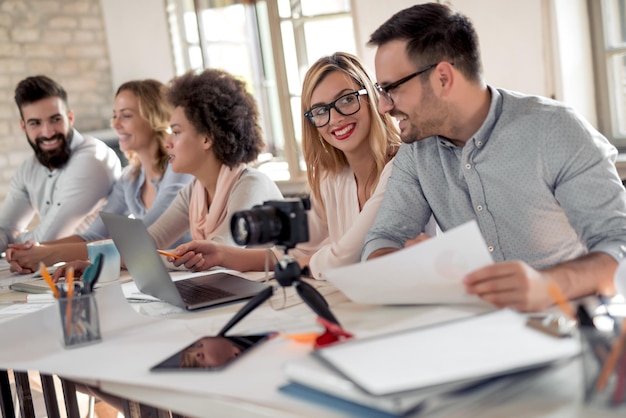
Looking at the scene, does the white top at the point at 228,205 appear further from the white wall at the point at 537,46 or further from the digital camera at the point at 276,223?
the white wall at the point at 537,46

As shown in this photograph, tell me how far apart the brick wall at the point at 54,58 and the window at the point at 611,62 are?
3582 millimetres

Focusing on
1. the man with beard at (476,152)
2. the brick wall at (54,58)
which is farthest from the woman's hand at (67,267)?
the brick wall at (54,58)

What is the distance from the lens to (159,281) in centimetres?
165

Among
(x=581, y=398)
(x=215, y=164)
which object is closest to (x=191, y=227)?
(x=215, y=164)

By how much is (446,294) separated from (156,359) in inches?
19.1

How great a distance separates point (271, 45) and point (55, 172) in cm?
164

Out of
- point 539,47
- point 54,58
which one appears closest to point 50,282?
point 539,47

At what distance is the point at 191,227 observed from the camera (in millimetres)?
2818

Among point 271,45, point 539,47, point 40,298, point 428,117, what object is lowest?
point 40,298

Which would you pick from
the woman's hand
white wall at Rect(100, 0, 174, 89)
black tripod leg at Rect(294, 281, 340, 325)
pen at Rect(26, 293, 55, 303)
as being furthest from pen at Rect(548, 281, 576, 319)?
white wall at Rect(100, 0, 174, 89)

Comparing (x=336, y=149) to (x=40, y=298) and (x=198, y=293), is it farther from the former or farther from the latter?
(x=40, y=298)

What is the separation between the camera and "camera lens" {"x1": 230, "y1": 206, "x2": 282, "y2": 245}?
1.31 metres

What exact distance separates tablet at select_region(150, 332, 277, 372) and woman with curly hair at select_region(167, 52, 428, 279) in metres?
0.84

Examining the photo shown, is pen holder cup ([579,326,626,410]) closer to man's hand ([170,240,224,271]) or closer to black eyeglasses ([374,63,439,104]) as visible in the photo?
black eyeglasses ([374,63,439,104])
